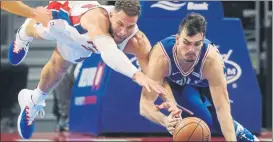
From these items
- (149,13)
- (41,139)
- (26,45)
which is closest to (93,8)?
(26,45)

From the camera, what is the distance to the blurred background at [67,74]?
369 inches

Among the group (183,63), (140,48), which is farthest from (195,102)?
(140,48)

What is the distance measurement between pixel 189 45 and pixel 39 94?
1.34m

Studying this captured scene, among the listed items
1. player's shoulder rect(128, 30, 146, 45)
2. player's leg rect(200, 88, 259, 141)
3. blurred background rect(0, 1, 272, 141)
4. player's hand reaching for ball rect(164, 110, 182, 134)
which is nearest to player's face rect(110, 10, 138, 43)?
player's shoulder rect(128, 30, 146, 45)

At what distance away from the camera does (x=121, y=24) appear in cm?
579

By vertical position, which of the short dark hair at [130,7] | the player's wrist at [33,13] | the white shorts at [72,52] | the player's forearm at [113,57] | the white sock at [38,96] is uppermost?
the player's wrist at [33,13]

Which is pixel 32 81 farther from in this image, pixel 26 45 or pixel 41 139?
pixel 26 45

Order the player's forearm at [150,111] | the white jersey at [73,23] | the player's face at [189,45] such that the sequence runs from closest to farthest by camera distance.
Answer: the player's face at [189,45]
the white jersey at [73,23]
the player's forearm at [150,111]

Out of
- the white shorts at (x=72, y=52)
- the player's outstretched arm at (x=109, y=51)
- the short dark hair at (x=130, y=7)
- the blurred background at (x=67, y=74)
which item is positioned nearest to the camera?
the player's outstretched arm at (x=109, y=51)

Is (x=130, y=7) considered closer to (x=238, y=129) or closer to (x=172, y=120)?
(x=172, y=120)

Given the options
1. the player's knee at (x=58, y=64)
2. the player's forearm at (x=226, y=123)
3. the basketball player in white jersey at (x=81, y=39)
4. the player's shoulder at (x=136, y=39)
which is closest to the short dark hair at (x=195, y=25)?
the basketball player in white jersey at (x=81, y=39)

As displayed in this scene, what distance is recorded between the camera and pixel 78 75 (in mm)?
9898

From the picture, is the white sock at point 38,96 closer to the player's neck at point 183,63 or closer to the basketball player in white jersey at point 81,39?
the basketball player in white jersey at point 81,39

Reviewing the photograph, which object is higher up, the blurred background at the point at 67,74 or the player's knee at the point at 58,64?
the player's knee at the point at 58,64
